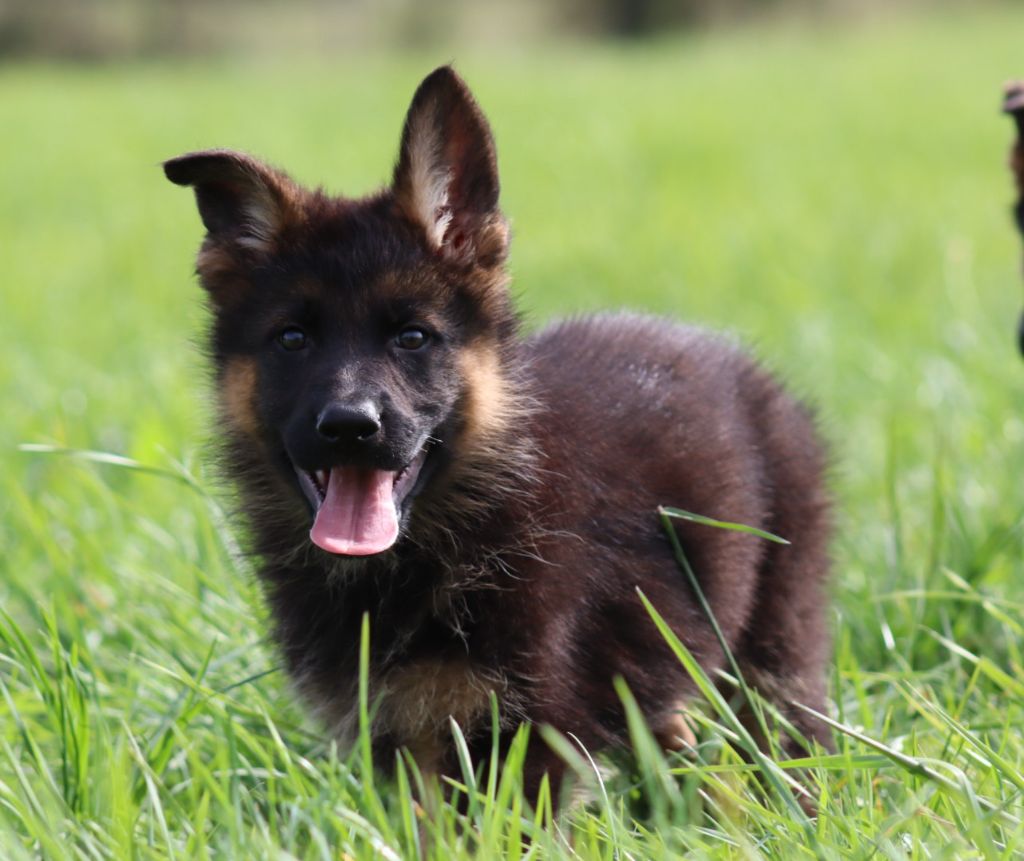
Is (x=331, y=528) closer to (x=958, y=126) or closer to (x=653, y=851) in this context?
(x=653, y=851)

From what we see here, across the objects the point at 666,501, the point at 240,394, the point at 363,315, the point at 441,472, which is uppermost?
the point at 363,315

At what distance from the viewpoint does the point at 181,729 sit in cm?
330

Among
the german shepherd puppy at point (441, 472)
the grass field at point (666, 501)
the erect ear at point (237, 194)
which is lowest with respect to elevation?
the grass field at point (666, 501)

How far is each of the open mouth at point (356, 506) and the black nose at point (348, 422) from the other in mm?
123

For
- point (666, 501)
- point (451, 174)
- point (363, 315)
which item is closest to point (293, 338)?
point (363, 315)

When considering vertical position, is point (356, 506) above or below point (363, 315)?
below

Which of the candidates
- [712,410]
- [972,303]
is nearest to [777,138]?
[972,303]

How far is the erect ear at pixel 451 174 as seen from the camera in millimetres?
3426

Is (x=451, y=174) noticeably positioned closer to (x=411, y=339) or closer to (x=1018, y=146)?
(x=411, y=339)

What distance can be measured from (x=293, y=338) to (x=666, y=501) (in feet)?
3.49

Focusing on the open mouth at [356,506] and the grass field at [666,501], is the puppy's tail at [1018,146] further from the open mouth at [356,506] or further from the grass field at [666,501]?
the open mouth at [356,506]

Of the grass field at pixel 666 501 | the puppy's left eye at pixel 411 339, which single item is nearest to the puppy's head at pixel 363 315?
the puppy's left eye at pixel 411 339

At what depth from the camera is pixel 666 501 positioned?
372cm

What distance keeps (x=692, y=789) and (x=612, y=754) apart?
2.19 ft
